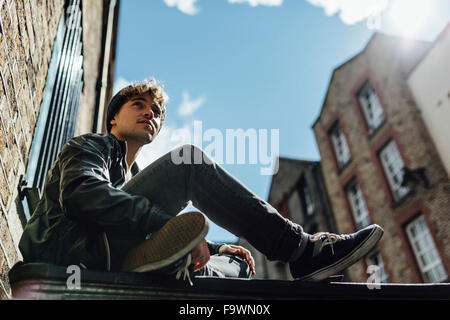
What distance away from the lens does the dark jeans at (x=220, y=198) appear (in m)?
1.80

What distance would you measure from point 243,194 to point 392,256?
11.6 metres

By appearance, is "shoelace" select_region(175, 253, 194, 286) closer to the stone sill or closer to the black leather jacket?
the stone sill

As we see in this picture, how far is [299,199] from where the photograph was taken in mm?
18547

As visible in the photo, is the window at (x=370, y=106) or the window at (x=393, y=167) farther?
the window at (x=370, y=106)

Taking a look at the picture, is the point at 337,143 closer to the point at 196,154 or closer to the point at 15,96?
the point at 196,154

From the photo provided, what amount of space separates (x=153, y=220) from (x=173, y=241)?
18 cm

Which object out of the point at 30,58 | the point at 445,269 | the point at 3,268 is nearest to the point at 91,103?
the point at 30,58

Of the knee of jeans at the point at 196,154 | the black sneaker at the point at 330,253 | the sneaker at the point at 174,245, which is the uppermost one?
the knee of jeans at the point at 196,154

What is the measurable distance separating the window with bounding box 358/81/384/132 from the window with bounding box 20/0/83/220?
1170 cm

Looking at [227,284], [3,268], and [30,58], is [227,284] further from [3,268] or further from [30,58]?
[30,58]

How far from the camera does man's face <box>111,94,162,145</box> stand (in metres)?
2.25

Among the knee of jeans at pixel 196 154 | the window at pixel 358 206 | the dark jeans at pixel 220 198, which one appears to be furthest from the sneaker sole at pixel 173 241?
the window at pixel 358 206

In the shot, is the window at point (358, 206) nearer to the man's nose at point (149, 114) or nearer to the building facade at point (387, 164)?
→ the building facade at point (387, 164)

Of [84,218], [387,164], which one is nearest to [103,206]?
[84,218]
